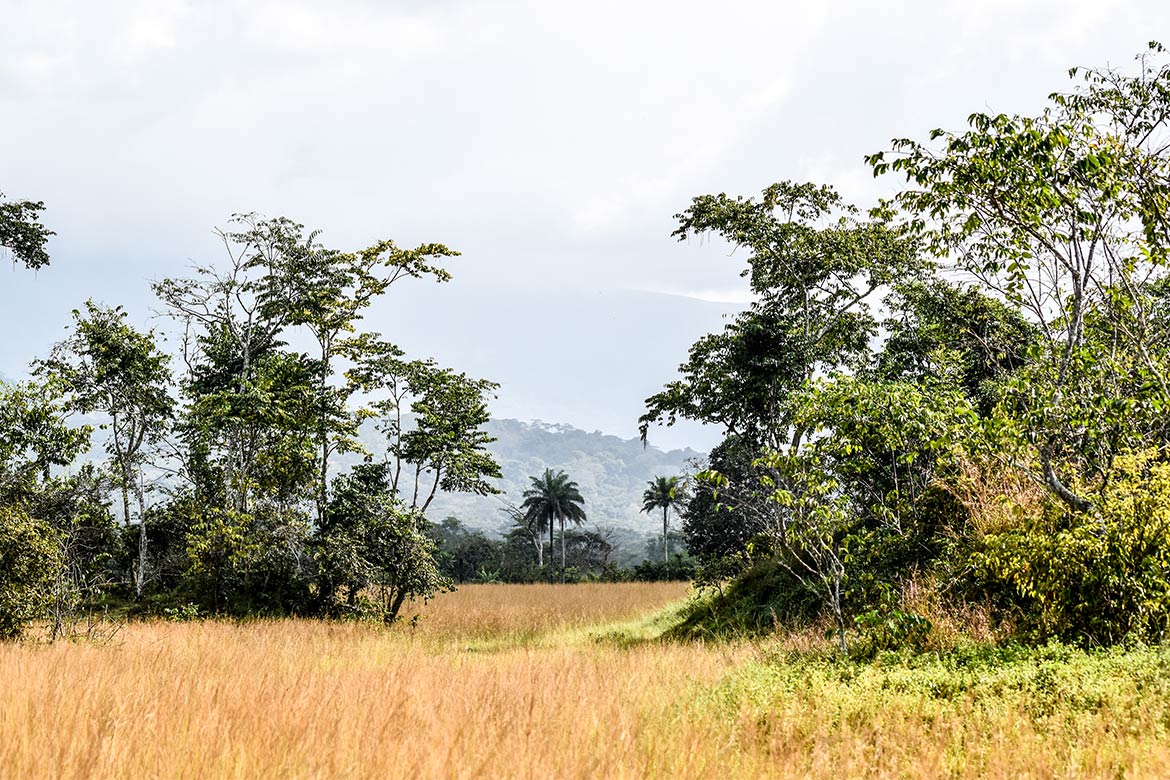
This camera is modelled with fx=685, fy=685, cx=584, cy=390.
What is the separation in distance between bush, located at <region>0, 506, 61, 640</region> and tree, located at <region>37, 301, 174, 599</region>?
9014mm

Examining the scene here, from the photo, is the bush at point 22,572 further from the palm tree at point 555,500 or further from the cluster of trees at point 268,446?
the palm tree at point 555,500

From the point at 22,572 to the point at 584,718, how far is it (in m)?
10.6

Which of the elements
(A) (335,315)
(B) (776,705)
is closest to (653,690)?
(B) (776,705)

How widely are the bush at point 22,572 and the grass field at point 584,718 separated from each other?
2.54 metres

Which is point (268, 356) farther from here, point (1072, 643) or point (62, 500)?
point (1072, 643)

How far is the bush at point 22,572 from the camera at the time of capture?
10414mm

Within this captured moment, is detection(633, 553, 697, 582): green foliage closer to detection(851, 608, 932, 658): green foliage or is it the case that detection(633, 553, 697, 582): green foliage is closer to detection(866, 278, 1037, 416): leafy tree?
detection(866, 278, 1037, 416): leafy tree

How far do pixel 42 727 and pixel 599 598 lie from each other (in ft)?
79.4

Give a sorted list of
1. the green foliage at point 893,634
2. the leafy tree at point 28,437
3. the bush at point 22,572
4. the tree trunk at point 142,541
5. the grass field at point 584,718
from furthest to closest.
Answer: the tree trunk at point 142,541
the leafy tree at point 28,437
the bush at point 22,572
the green foliage at point 893,634
the grass field at point 584,718

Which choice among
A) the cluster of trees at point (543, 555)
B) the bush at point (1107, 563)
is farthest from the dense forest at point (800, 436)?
the cluster of trees at point (543, 555)

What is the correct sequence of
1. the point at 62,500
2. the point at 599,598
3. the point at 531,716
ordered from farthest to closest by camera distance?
1. the point at 599,598
2. the point at 62,500
3. the point at 531,716

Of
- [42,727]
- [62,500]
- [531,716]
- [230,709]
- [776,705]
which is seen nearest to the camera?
[42,727]

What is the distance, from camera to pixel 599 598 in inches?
1052

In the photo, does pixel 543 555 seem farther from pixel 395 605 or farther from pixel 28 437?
pixel 28 437
